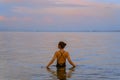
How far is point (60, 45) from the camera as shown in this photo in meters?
20.3

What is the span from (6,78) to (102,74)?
6.30 meters

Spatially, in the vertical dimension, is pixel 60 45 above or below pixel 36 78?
above

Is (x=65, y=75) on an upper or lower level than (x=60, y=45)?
lower

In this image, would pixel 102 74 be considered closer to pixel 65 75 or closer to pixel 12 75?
pixel 65 75

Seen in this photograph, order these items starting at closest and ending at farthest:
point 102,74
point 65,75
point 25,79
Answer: point 25,79 → point 65,75 → point 102,74

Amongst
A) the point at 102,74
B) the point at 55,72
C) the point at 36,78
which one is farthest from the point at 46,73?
the point at 102,74

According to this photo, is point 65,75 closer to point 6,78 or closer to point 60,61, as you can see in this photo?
point 60,61

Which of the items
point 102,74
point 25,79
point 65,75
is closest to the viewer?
point 25,79

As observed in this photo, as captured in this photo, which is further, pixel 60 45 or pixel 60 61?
pixel 60 61

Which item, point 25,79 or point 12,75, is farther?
point 12,75

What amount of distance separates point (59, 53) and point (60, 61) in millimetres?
910

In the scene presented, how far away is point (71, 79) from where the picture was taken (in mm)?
18922

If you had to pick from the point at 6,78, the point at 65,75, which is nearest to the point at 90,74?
the point at 65,75

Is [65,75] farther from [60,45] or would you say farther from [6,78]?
[6,78]
